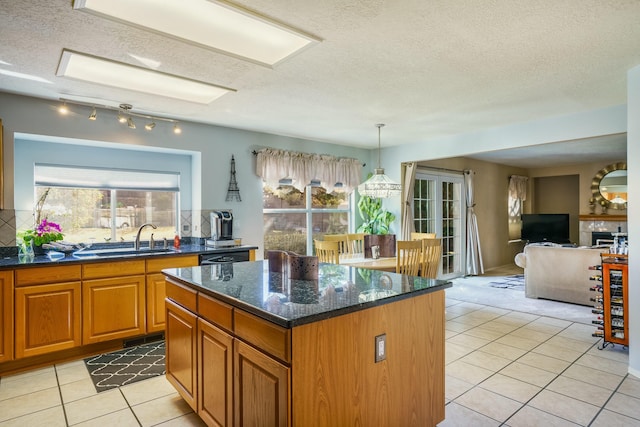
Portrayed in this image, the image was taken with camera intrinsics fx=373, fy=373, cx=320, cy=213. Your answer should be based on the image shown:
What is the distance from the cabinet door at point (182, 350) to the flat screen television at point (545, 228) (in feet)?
27.9

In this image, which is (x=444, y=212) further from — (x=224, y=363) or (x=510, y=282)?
(x=224, y=363)

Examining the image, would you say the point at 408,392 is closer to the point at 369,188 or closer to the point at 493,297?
the point at 369,188

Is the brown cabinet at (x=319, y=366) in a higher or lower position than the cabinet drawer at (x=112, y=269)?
lower

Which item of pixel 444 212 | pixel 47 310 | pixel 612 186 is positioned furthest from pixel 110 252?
pixel 612 186

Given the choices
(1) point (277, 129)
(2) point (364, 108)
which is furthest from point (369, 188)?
(1) point (277, 129)

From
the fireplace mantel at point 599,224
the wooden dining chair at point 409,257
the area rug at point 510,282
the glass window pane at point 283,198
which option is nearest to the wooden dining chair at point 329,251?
the wooden dining chair at point 409,257

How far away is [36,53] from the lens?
2488 mm

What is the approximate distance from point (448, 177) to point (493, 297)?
2431mm

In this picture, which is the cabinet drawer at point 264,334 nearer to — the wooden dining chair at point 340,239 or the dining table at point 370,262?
the dining table at point 370,262

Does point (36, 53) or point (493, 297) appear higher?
point (36, 53)

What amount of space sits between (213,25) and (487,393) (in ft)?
9.77

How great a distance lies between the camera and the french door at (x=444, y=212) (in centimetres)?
646

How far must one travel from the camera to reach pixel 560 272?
507cm

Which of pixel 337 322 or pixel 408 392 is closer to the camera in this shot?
pixel 337 322
